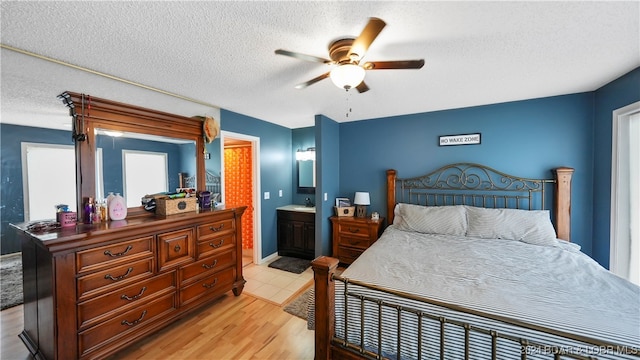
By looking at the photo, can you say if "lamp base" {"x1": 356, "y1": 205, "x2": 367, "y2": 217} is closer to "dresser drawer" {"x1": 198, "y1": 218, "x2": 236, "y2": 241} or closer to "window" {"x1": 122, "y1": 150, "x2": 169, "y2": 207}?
"dresser drawer" {"x1": 198, "y1": 218, "x2": 236, "y2": 241}

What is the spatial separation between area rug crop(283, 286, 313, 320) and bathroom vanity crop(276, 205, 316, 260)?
1165 millimetres

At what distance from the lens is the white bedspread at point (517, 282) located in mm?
1188

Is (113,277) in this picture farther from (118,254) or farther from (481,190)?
(481,190)

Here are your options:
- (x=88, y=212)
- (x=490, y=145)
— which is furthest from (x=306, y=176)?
(x=88, y=212)

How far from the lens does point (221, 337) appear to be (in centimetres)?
208

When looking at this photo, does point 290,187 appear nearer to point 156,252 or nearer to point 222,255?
point 222,255

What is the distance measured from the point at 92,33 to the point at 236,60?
88 centimetres

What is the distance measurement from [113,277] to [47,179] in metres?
1.01

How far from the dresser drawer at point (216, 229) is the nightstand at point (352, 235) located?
156 cm

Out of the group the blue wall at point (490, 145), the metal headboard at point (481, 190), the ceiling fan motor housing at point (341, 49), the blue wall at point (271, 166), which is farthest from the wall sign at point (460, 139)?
the blue wall at point (271, 166)

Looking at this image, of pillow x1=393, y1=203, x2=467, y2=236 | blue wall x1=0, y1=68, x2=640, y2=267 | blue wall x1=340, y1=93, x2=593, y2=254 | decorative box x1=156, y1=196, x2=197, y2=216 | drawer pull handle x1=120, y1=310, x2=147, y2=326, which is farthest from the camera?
pillow x1=393, y1=203, x2=467, y2=236

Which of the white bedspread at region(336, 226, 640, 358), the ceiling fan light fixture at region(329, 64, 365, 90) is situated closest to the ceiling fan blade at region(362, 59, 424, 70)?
the ceiling fan light fixture at region(329, 64, 365, 90)

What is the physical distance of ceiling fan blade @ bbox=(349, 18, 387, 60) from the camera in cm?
113

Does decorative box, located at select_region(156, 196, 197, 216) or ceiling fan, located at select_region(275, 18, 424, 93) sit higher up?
ceiling fan, located at select_region(275, 18, 424, 93)
